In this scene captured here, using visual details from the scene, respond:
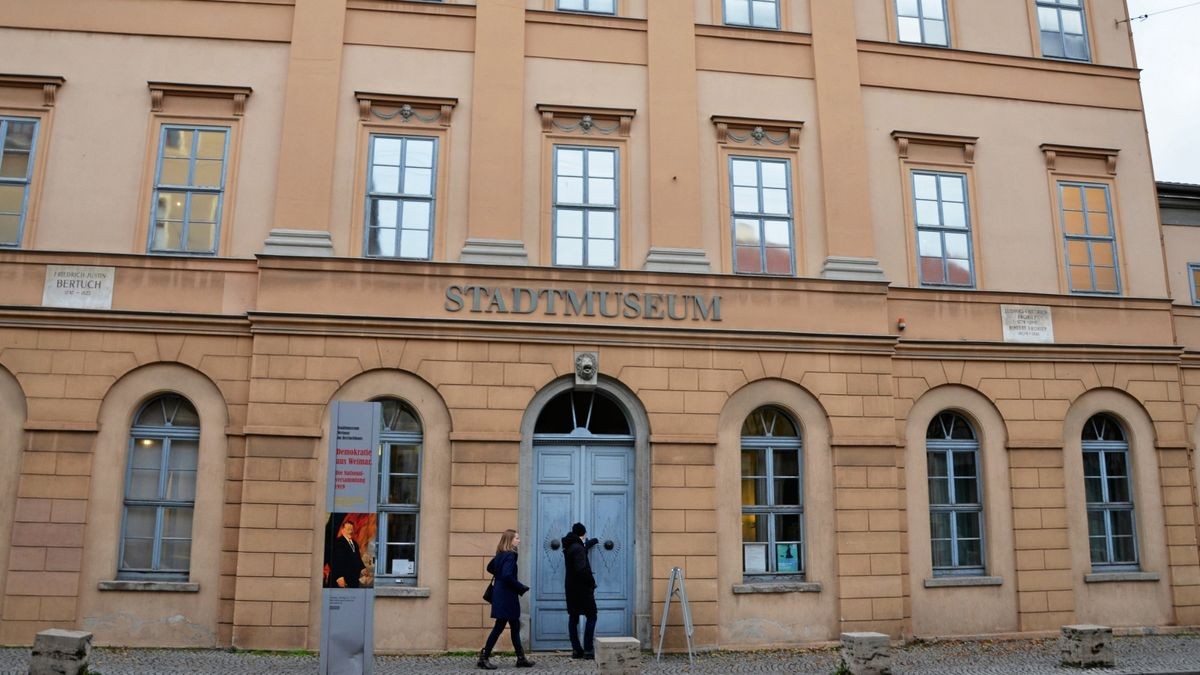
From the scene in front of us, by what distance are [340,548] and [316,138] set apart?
22.4 ft

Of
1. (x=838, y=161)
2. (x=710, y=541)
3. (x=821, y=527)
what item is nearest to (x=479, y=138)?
(x=838, y=161)

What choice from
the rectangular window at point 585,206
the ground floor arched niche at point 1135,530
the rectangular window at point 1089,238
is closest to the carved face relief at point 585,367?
the rectangular window at point 585,206

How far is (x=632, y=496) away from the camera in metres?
13.8

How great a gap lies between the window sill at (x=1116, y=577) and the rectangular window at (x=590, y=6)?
38.7 feet

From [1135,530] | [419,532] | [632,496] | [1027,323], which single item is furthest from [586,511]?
[1135,530]

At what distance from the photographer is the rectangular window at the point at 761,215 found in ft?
48.3

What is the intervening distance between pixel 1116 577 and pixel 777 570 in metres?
5.66

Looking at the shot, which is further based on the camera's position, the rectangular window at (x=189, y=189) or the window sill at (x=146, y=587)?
the rectangular window at (x=189, y=189)

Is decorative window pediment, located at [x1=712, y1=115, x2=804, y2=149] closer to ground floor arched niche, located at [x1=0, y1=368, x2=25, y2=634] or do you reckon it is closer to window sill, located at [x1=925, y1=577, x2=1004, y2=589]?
window sill, located at [x1=925, y1=577, x2=1004, y2=589]

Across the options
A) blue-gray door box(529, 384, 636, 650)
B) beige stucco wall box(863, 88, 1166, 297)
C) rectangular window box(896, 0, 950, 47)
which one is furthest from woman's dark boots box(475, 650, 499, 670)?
rectangular window box(896, 0, 950, 47)

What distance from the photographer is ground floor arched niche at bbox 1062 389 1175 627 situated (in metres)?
14.8

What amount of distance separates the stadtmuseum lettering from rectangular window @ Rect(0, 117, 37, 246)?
638 cm

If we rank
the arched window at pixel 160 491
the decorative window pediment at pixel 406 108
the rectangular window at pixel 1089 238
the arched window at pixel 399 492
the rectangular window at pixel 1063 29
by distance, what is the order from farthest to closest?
1. the rectangular window at pixel 1063 29
2. the rectangular window at pixel 1089 238
3. the decorative window pediment at pixel 406 108
4. the arched window at pixel 399 492
5. the arched window at pixel 160 491

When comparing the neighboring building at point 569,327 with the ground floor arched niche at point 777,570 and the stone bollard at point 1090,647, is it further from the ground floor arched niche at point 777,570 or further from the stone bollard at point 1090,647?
the stone bollard at point 1090,647
